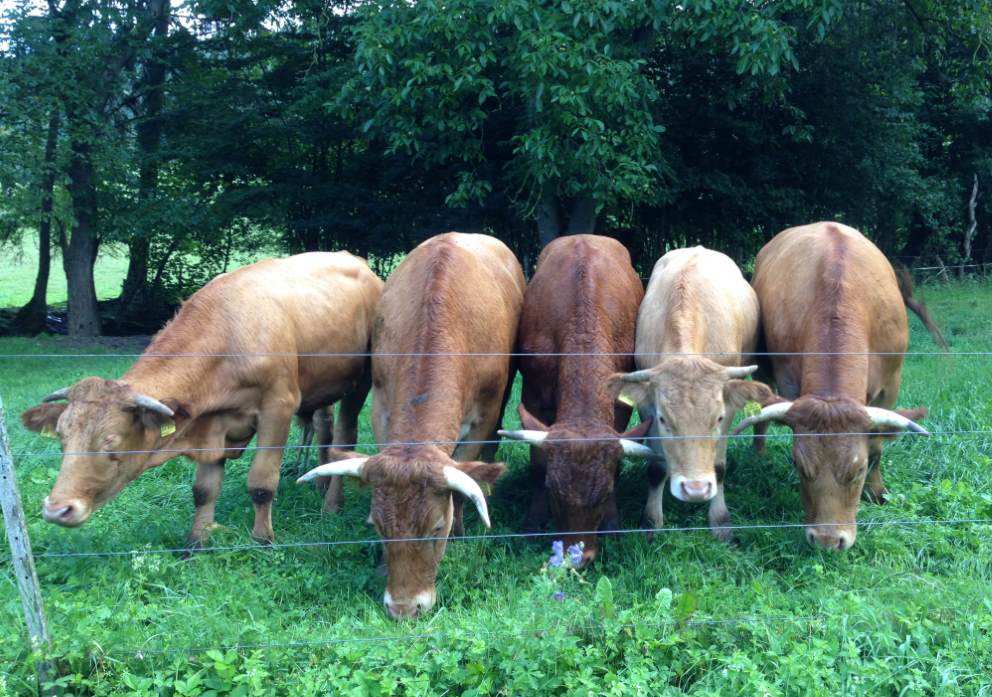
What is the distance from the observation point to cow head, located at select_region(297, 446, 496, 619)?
4723 millimetres

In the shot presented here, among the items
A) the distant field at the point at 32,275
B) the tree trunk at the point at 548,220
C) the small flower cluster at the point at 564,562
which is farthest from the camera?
the distant field at the point at 32,275

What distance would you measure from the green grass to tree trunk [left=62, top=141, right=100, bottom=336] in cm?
1068

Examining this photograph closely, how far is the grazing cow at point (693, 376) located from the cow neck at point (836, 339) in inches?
16.0

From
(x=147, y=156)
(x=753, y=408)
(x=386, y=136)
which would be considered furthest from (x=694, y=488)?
(x=147, y=156)

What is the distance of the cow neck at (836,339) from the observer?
5.61 m

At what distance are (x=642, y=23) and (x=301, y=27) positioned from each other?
315 inches

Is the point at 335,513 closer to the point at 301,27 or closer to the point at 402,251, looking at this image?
the point at 402,251

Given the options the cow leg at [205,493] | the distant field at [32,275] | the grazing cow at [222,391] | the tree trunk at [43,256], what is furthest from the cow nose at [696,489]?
the distant field at [32,275]

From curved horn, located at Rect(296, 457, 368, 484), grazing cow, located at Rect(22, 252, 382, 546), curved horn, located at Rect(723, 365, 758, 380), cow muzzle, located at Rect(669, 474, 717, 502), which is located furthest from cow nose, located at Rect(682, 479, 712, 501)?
grazing cow, located at Rect(22, 252, 382, 546)

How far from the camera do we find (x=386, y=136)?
1405cm

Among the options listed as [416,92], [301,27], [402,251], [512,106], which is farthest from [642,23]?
[301,27]

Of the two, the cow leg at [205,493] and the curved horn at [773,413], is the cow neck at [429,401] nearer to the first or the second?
the cow leg at [205,493]

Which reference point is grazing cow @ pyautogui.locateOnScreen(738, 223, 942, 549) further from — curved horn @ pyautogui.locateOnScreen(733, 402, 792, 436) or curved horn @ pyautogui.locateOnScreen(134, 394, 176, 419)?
curved horn @ pyautogui.locateOnScreen(134, 394, 176, 419)

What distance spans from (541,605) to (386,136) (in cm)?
1091
